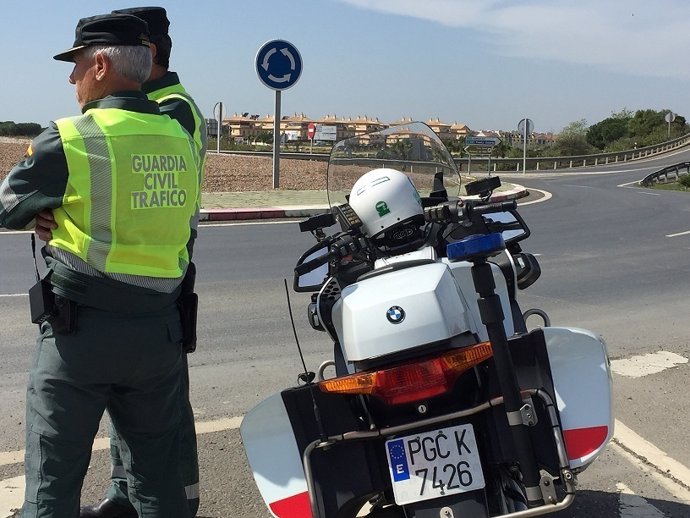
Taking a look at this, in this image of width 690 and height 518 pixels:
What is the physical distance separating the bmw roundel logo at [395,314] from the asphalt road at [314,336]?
1.39m

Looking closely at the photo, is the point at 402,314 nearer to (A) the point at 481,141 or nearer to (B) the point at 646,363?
(B) the point at 646,363

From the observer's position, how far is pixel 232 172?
23.3 metres

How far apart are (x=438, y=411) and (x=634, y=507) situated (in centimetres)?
141

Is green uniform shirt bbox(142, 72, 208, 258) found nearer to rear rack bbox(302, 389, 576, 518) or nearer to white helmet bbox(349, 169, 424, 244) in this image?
white helmet bbox(349, 169, 424, 244)

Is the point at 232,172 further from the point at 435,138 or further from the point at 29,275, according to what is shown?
the point at 435,138

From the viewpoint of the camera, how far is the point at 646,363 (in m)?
5.27

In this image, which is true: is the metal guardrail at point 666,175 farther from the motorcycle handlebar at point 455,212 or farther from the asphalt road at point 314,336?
the motorcycle handlebar at point 455,212

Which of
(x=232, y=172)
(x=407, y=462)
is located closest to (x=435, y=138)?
(x=407, y=462)

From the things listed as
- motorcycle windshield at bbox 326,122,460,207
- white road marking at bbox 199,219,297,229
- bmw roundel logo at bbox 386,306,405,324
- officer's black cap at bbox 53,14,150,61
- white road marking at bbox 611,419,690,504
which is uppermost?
officer's black cap at bbox 53,14,150,61

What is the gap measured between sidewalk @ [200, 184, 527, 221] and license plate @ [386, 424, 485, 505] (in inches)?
424

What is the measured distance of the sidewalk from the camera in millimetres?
14078

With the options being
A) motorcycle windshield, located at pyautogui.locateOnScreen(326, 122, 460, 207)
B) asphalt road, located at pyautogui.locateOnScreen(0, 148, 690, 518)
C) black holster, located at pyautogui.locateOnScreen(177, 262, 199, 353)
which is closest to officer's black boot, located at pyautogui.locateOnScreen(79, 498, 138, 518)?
asphalt road, located at pyautogui.locateOnScreen(0, 148, 690, 518)

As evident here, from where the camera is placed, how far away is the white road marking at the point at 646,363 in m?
5.06

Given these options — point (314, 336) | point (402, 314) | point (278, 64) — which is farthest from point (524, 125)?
point (402, 314)
